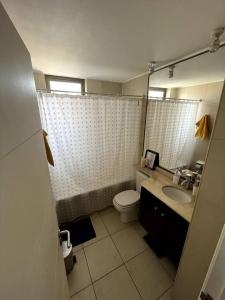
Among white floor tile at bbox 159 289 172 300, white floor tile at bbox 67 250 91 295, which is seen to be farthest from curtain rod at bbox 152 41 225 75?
white floor tile at bbox 67 250 91 295

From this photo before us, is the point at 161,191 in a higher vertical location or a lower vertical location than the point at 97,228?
higher

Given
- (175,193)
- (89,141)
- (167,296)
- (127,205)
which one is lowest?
(167,296)

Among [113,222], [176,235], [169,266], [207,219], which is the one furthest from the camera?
[113,222]

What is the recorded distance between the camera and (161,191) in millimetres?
1650

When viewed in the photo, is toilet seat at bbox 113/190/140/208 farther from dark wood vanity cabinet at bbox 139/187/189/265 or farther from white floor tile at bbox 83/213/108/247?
white floor tile at bbox 83/213/108/247

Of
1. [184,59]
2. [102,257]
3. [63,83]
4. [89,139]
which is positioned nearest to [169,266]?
[102,257]

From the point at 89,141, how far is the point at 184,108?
135cm

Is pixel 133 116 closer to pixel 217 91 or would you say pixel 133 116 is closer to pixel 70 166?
pixel 217 91

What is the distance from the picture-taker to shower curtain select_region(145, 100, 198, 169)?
1710mm

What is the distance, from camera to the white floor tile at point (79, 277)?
55.1 inches

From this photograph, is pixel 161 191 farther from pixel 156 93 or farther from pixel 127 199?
pixel 156 93

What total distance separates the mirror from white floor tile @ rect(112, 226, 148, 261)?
43.2 inches

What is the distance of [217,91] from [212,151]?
93cm

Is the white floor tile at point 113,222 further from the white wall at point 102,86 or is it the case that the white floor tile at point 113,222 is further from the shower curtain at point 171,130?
the white wall at point 102,86
